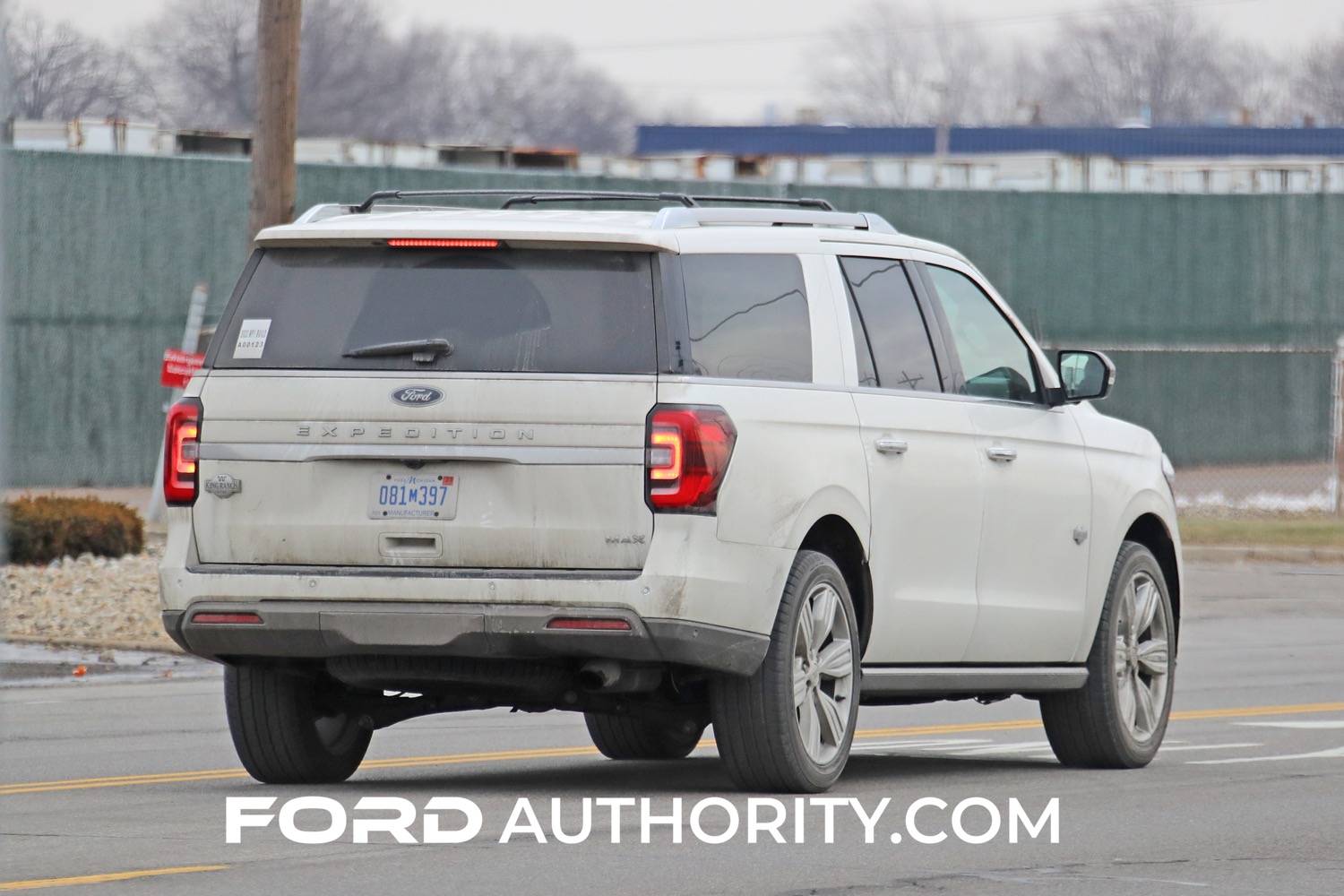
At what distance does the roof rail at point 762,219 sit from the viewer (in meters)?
7.72

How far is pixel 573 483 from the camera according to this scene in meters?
7.22

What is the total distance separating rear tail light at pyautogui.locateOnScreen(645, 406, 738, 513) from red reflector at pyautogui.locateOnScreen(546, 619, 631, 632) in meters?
0.38

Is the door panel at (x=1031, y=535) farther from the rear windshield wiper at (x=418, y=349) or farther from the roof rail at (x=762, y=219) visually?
the rear windshield wiper at (x=418, y=349)

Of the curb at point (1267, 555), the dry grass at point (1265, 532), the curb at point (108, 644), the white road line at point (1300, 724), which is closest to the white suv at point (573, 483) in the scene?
the white road line at point (1300, 724)

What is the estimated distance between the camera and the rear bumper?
7145 mm

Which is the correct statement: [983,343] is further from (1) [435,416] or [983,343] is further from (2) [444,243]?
(1) [435,416]

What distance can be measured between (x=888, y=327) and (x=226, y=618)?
2576 mm

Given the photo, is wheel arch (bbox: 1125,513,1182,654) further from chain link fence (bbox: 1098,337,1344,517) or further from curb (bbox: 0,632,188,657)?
chain link fence (bbox: 1098,337,1344,517)

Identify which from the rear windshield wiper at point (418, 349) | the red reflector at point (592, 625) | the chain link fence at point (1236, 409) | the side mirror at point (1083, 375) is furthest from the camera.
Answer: the chain link fence at point (1236, 409)

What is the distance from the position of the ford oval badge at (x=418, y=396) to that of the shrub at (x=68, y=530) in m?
12.5

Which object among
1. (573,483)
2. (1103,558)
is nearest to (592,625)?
(573,483)

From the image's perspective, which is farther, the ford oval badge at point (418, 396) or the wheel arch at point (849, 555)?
the wheel arch at point (849, 555)

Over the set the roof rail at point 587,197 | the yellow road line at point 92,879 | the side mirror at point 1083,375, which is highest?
the roof rail at point 587,197

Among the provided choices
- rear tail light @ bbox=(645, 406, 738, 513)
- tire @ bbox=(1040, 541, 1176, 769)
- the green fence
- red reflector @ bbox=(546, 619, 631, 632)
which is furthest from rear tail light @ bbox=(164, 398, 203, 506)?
the green fence
